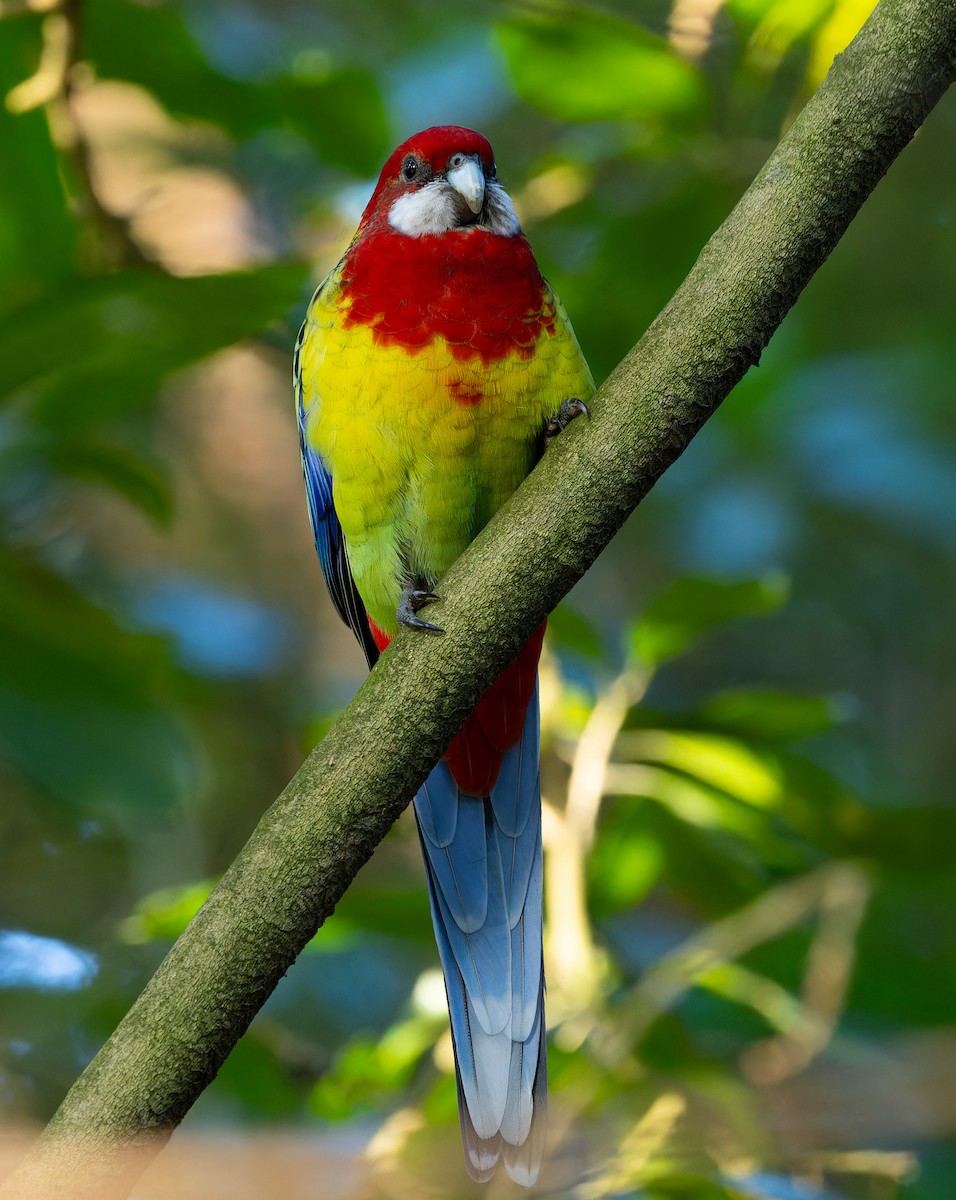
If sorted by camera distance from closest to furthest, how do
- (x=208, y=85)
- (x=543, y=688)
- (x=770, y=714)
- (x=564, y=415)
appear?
(x=564, y=415) → (x=770, y=714) → (x=208, y=85) → (x=543, y=688)

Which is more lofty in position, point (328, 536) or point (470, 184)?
point (470, 184)

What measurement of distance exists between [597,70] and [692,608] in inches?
45.8

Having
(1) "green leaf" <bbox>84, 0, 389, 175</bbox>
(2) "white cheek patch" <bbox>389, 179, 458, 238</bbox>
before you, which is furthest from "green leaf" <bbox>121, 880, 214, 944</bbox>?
(1) "green leaf" <bbox>84, 0, 389, 175</bbox>

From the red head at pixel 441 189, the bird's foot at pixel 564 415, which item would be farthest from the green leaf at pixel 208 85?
the bird's foot at pixel 564 415

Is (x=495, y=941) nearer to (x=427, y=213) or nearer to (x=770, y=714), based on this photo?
(x=770, y=714)

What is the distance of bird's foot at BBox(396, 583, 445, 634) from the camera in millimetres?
1819

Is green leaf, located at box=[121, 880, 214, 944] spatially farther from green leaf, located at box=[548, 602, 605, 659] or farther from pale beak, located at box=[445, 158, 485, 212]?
pale beak, located at box=[445, 158, 485, 212]

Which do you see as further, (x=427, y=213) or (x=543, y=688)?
(x=543, y=688)

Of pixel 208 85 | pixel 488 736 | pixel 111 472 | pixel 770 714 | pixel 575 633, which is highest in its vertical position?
pixel 208 85

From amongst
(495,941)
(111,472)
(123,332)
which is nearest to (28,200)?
(123,332)

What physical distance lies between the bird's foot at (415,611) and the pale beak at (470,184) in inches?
40.4

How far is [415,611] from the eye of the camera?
1.93 metres

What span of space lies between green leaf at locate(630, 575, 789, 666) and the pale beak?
35.4 inches

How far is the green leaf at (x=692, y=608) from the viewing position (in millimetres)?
2619
